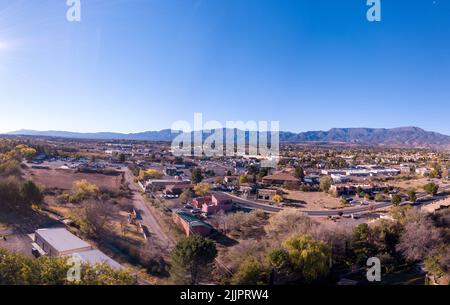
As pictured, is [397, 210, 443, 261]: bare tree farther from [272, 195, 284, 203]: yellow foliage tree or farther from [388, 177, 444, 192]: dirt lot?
[388, 177, 444, 192]: dirt lot

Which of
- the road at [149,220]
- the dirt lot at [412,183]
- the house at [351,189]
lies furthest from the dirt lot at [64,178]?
the dirt lot at [412,183]

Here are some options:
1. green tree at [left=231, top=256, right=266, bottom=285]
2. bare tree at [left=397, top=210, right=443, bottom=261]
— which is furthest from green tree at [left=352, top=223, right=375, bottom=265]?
green tree at [left=231, top=256, right=266, bottom=285]

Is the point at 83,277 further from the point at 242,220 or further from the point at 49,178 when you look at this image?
the point at 49,178

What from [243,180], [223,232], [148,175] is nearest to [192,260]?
[223,232]

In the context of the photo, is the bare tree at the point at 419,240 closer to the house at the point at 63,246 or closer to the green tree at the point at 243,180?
the house at the point at 63,246

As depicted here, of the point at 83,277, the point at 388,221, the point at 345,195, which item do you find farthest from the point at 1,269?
the point at 345,195

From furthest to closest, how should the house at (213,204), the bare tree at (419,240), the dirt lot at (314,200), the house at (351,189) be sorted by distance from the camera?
the house at (351,189)
the dirt lot at (314,200)
the house at (213,204)
the bare tree at (419,240)
